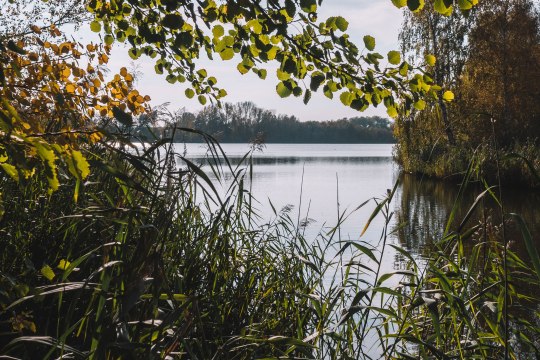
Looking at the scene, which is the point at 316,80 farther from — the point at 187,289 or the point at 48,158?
the point at 48,158

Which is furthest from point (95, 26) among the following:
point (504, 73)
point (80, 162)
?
point (504, 73)

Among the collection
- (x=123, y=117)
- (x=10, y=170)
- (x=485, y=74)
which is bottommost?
(x=10, y=170)

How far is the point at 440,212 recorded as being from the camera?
1208cm

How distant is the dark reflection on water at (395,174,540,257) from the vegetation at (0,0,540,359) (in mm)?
3797

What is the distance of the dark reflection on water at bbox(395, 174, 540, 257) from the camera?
27.8ft

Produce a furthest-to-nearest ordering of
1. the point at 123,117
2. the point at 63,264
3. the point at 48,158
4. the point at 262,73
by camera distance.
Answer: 1. the point at 262,73
2. the point at 63,264
3. the point at 123,117
4. the point at 48,158

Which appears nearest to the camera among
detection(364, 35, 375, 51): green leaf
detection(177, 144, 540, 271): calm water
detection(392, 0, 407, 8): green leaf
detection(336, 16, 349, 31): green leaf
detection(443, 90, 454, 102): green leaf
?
detection(392, 0, 407, 8): green leaf

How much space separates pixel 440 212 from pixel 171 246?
9554 millimetres

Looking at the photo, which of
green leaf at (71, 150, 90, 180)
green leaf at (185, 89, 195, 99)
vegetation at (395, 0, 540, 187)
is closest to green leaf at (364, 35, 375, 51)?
green leaf at (185, 89, 195, 99)

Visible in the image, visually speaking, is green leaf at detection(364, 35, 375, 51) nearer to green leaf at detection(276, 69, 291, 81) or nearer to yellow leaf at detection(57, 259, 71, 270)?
green leaf at detection(276, 69, 291, 81)

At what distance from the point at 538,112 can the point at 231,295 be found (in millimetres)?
23402

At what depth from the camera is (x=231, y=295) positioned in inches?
128

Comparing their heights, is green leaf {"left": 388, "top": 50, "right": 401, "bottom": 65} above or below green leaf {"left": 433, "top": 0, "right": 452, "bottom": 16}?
below

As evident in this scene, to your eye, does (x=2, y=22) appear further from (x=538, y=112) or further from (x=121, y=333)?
(x=538, y=112)
